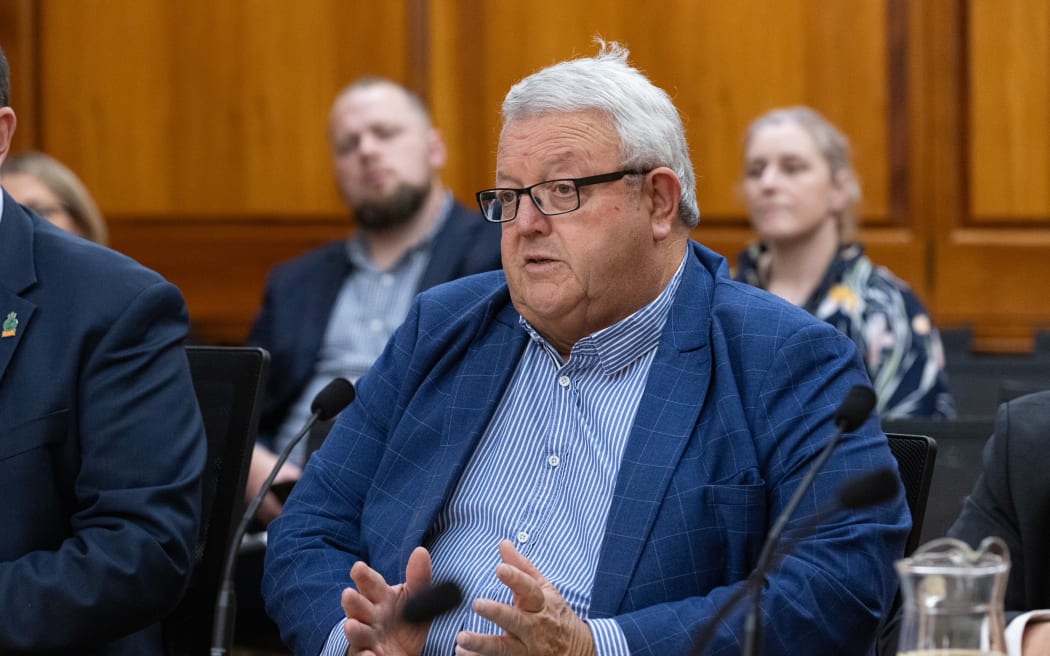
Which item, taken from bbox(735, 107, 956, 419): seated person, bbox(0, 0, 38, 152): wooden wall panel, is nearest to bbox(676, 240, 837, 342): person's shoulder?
bbox(735, 107, 956, 419): seated person

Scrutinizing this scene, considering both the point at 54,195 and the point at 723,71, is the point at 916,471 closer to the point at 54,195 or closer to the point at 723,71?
the point at 54,195

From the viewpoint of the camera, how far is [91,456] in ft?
6.64

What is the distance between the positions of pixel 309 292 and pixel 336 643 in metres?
2.58

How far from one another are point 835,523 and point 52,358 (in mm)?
1143

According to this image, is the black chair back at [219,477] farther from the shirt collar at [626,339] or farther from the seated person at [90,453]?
the shirt collar at [626,339]

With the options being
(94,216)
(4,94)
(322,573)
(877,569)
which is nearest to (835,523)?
(877,569)

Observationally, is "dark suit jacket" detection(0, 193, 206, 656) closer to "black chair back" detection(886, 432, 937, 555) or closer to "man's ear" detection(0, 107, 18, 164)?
"man's ear" detection(0, 107, 18, 164)

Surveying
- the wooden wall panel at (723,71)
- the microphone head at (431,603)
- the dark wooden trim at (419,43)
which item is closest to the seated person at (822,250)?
the wooden wall panel at (723,71)

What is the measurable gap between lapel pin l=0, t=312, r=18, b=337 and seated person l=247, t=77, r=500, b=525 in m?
2.01

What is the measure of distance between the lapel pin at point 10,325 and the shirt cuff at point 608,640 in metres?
0.96

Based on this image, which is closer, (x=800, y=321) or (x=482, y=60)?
(x=800, y=321)

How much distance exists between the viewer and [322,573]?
6.82 ft

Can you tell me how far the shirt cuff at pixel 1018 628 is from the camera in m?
1.60

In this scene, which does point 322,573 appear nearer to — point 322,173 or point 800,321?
point 800,321
